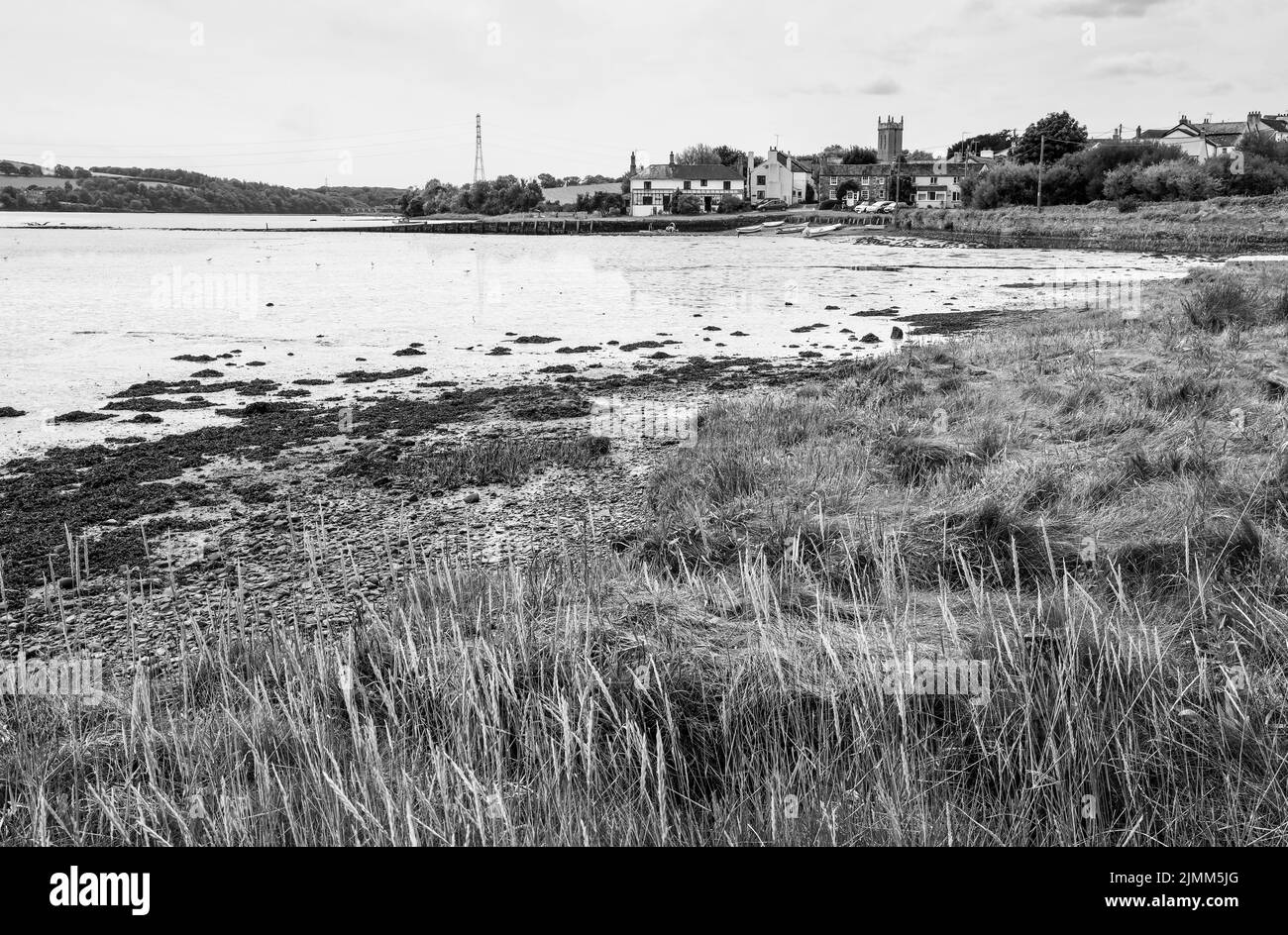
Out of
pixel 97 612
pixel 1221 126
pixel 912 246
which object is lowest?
pixel 97 612

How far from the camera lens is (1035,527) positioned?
237 inches

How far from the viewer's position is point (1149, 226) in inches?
2185

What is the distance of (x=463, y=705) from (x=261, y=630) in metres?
2.28

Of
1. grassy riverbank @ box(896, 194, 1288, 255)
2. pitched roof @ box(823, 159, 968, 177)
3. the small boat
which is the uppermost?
pitched roof @ box(823, 159, 968, 177)

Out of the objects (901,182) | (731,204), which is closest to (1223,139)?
(901,182)

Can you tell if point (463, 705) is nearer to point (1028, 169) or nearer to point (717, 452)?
point (717, 452)

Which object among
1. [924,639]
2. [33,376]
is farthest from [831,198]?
[924,639]

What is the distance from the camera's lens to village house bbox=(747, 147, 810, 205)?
394 ft

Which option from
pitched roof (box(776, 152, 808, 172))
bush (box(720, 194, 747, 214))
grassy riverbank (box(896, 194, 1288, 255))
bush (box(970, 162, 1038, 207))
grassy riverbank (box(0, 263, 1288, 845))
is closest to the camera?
grassy riverbank (box(0, 263, 1288, 845))

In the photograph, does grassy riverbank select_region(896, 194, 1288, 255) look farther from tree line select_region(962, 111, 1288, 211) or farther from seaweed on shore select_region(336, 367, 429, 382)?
seaweed on shore select_region(336, 367, 429, 382)

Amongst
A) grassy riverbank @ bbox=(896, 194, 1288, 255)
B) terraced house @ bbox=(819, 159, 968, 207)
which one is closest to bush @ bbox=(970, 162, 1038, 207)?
grassy riverbank @ bbox=(896, 194, 1288, 255)

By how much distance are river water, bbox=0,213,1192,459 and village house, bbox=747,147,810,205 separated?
75.2 meters

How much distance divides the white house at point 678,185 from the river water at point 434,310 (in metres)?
74.2
